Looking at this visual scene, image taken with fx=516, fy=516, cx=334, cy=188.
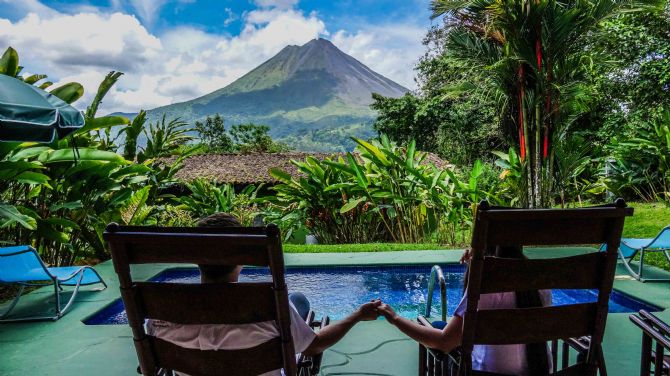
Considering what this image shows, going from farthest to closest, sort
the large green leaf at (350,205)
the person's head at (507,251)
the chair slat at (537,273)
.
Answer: the large green leaf at (350,205) < the person's head at (507,251) < the chair slat at (537,273)

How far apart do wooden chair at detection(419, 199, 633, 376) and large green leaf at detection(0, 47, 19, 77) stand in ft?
17.9

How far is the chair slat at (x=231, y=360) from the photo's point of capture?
1.50 meters

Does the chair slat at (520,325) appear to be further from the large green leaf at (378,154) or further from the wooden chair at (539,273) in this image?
the large green leaf at (378,154)

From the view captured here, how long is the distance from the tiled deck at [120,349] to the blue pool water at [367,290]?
0.76 feet

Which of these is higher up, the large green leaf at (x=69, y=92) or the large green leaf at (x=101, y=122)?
the large green leaf at (x=69, y=92)

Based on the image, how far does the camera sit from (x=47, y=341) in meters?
3.61

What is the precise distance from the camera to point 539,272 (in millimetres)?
1509


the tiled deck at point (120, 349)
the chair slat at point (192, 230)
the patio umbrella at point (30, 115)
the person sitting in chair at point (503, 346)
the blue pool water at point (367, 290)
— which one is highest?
the patio umbrella at point (30, 115)

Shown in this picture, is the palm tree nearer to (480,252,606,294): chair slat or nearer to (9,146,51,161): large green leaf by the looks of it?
(9,146,51,161): large green leaf

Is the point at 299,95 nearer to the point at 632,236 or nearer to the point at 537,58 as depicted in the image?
the point at 537,58

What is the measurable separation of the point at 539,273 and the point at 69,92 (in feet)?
18.4

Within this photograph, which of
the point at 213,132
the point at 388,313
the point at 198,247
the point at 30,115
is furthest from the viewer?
the point at 213,132

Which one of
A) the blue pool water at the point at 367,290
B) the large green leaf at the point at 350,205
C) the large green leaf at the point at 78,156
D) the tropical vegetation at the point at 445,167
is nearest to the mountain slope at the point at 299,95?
the tropical vegetation at the point at 445,167

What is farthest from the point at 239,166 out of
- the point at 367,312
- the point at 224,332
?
the point at 224,332
